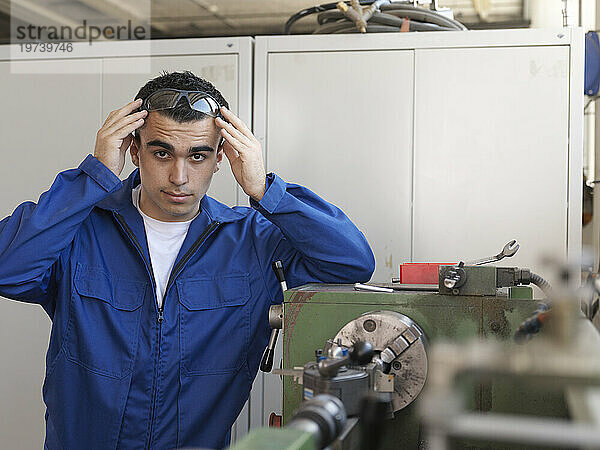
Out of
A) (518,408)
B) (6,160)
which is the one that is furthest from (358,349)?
(6,160)

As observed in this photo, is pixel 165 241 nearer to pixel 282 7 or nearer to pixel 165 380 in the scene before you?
pixel 165 380

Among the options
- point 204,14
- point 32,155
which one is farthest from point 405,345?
point 204,14

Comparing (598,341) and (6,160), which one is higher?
(6,160)

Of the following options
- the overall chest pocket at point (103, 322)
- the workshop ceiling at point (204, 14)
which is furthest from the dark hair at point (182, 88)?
the workshop ceiling at point (204, 14)

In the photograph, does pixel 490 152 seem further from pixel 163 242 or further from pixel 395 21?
pixel 163 242

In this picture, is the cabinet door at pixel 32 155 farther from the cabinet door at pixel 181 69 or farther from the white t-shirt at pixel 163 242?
the white t-shirt at pixel 163 242

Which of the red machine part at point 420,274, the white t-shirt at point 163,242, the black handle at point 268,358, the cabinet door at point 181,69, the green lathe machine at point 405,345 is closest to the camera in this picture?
the green lathe machine at point 405,345

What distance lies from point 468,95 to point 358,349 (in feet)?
4.58

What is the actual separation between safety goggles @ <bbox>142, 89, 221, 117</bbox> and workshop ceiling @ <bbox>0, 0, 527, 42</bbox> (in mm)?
2268

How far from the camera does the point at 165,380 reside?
154 centimetres

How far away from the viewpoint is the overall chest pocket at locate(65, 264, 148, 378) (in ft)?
5.04

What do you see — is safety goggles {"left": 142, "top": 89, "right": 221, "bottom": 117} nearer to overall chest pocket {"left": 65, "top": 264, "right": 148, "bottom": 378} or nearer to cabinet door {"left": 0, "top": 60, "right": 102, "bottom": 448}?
overall chest pocket {"left": 65, "top": 264, "right": 148, "bottom": 378}

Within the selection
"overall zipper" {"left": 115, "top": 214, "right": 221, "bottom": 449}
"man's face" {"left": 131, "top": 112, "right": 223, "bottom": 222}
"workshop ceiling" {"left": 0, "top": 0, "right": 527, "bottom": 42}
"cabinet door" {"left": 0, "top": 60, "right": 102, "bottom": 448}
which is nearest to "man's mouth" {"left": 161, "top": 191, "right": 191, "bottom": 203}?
"man's face" {"left": 131, "top": 112, "right": 223, "bottom": 222}

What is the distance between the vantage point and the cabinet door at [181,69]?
2.19m
